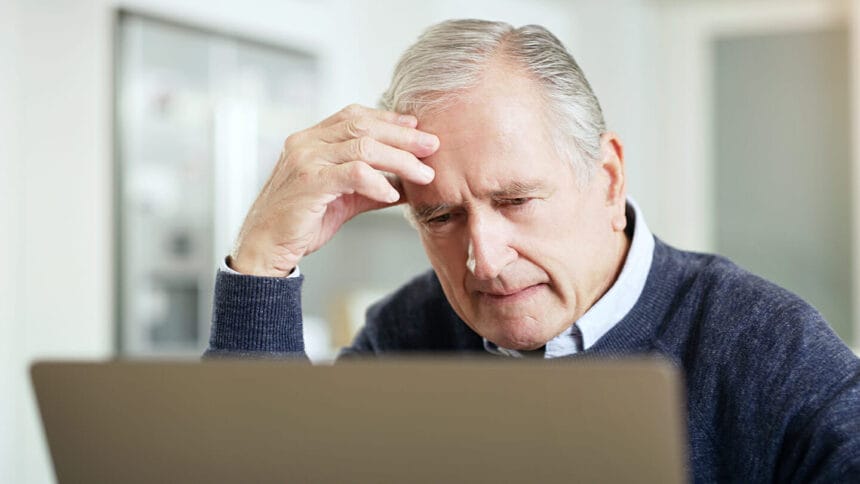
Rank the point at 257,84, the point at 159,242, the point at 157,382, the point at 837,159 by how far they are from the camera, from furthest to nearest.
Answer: the point at 837,159, the point at 257,84, the point at 159,242, the point at 157,382

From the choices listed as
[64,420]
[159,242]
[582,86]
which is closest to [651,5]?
[159,242]

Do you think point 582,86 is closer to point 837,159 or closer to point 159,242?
point 159,242

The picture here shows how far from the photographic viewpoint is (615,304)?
143 centimetres

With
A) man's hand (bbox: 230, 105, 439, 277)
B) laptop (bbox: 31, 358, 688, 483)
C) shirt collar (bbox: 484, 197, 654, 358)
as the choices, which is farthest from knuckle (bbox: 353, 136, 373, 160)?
laptop (bbox: 31, 358, 688, 483)

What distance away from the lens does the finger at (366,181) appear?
1342mm

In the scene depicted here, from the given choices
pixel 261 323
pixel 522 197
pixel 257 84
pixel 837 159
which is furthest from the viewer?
pixel 837 159

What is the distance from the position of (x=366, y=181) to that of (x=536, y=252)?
22 cm

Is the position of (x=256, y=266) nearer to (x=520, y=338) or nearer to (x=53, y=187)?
(x=520, y=338)

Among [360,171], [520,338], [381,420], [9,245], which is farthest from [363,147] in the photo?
[9,245]

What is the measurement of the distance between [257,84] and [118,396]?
3567mm

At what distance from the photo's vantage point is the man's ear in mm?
1417

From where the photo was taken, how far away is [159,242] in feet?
12.8

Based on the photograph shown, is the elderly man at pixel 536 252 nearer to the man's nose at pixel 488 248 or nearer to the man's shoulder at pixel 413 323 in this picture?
the man's nose at pixel 488 248

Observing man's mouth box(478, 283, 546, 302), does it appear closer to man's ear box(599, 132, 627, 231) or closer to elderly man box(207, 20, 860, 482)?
elderly man box(207, 20, 860, 482)
